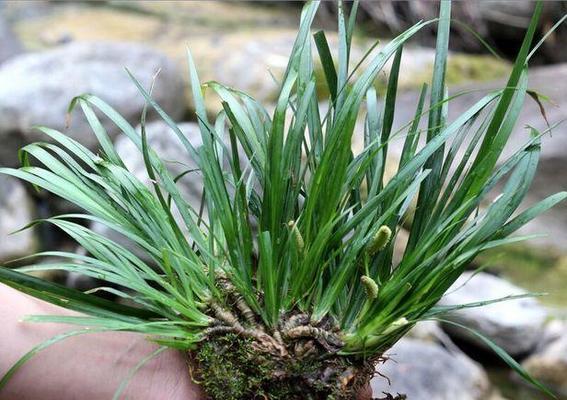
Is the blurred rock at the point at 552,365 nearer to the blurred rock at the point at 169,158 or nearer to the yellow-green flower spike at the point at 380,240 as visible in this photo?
the blurred rock at the point at 169,158

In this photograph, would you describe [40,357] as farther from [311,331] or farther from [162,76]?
[162,76]

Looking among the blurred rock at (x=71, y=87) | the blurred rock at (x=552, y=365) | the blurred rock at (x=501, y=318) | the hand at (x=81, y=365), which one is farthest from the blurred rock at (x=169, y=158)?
the hand at (x=81, y=365)

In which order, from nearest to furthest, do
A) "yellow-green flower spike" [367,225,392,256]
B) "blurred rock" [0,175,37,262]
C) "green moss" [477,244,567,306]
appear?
→ "yellow-green flower spike" [367,225,392,256] → "green moss" [477,244,567,306] → "blurred rock" [0,175,37,262]

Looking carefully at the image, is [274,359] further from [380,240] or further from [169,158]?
[169,158]

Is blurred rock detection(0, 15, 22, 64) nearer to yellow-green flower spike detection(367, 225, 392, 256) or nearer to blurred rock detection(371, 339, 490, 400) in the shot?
blurred rock detection(371, 339, 490, 400)

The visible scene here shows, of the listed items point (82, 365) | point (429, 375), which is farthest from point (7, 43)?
point (82, 365)

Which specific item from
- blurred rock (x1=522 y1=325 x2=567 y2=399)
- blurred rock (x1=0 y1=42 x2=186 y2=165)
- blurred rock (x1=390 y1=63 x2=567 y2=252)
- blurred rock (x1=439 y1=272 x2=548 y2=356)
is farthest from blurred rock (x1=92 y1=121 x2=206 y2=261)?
blurred rock (x1=522 y1=325 x2=567 y2=399)
